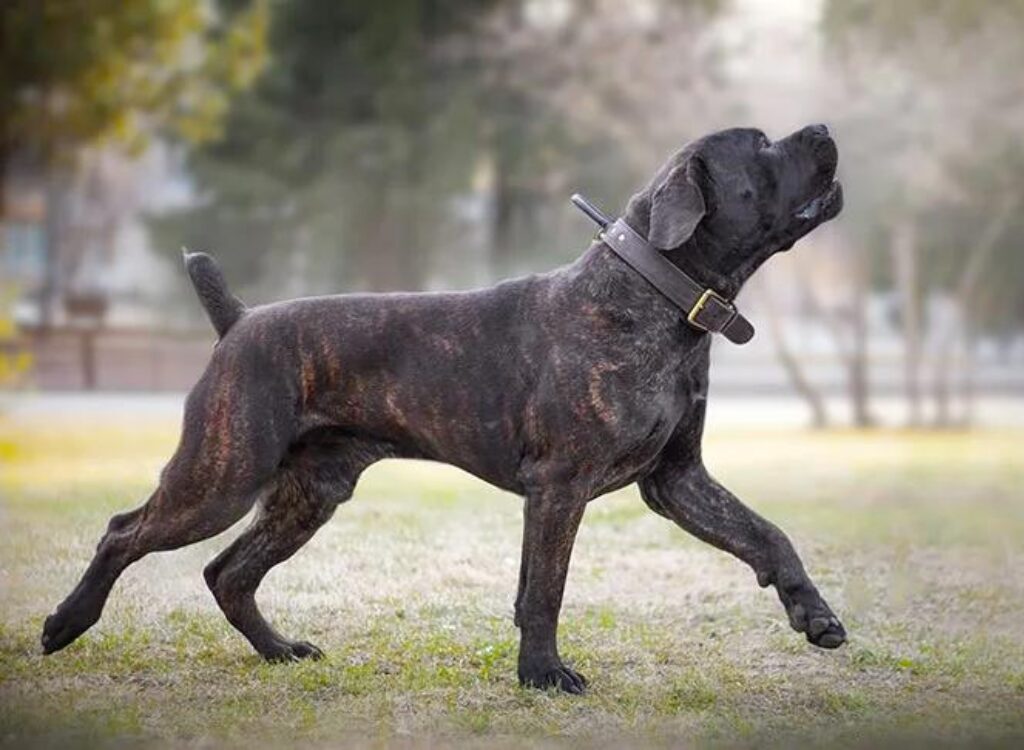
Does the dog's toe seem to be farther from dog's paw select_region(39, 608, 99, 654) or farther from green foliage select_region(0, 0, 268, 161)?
green foliage select_region(0, 0, 268, 161)

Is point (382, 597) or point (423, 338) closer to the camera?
point (423, 338)

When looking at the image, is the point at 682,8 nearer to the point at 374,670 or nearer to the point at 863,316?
the point at 863,316

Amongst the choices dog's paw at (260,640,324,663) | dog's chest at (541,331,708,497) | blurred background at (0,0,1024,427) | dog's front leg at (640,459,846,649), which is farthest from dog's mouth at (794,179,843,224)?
blurred background at (0,0,1024,427)

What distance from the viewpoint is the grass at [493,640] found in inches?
143

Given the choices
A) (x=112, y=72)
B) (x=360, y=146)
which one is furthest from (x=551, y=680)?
(x=360, y=146)

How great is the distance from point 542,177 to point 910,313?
4.29 metres

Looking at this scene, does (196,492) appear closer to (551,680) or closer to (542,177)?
(551,680)

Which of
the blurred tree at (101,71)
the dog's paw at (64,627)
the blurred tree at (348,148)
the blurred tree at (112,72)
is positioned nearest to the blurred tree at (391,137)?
the blurred tree at (348,148)

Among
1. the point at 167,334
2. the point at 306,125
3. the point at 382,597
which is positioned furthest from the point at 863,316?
the point at 382,597

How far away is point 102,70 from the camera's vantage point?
11258 mm

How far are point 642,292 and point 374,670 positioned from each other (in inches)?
53.3

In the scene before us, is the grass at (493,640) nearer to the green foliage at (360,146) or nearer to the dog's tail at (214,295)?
the dog's tail at (214,295)

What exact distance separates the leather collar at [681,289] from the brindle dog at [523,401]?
0.03 m

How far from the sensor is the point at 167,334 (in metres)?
15.8
